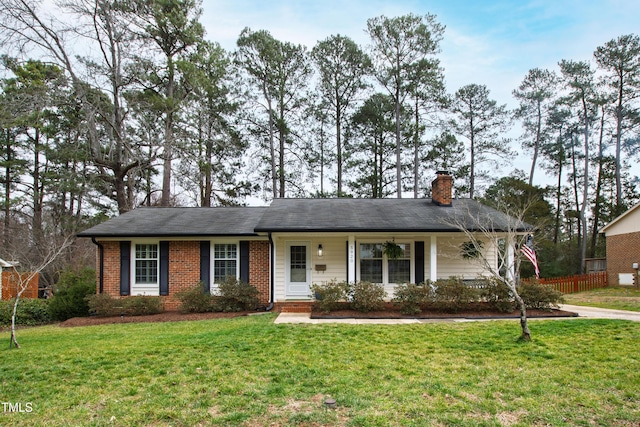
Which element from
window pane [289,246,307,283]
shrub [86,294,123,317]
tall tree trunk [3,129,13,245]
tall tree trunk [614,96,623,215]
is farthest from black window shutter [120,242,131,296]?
tall tree trunk [614,96,623,215]

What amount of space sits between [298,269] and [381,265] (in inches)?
104

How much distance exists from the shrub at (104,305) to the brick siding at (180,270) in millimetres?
798

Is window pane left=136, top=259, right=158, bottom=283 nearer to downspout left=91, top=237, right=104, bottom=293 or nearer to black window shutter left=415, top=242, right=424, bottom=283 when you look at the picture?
downspout left=91, top=237, right=104, bottom=293

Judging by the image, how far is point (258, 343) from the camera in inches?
258

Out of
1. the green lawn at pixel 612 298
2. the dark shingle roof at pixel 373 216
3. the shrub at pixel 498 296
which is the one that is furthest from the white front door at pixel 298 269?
the green lawn at pixel 612 298

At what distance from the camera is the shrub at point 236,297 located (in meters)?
10.8

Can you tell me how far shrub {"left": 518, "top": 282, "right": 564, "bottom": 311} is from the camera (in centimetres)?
978

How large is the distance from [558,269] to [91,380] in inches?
1040

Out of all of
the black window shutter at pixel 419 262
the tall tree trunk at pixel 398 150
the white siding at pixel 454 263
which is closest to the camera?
the black window shutter at pixel 419 262

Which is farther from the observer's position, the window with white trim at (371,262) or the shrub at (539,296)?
the window with white trim at (371,262)

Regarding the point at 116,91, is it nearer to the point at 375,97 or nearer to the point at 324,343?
the point at 375,97

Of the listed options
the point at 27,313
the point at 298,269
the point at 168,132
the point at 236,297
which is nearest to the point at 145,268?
the point at 236,297

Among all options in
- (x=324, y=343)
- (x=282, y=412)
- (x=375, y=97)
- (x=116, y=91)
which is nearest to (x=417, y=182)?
(x=375, y=97)

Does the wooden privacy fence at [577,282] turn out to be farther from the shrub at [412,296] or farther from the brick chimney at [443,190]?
the shrub at [412,296]
